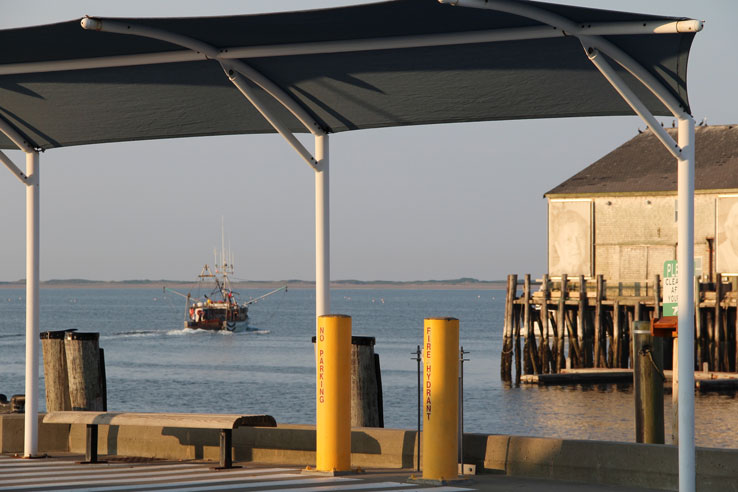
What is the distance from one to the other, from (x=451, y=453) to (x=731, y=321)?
41185 millimetres

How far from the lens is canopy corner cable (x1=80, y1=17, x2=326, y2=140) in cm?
930

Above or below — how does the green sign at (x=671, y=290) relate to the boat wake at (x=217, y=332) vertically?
above

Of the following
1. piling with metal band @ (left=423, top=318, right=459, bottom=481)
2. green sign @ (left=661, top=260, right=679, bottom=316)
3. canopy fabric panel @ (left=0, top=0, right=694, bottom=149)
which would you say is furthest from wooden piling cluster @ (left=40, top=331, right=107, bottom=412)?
→ green sign @ (left=661, top=260, right=679, bottom=316)

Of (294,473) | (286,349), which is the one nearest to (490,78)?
(294,473)

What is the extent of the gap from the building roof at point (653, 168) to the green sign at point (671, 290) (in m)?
44.2

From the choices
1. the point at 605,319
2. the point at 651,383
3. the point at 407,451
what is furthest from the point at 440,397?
the point at 605,319

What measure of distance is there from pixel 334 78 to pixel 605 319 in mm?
44524

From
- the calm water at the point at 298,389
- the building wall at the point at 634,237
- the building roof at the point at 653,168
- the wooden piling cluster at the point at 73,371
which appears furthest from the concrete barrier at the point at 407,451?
the building roof at the point at 653,168

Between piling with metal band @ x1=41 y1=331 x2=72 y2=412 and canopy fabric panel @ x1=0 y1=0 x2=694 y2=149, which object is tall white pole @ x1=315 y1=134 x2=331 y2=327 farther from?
piling with metal band @ x1=41 y1=331 x2=72 y2=412

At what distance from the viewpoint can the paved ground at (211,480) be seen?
10.7 metres

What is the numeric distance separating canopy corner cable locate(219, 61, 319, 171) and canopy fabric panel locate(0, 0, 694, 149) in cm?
22

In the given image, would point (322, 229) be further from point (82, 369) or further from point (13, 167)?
point (82, 369)

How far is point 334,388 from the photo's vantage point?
37.1ft

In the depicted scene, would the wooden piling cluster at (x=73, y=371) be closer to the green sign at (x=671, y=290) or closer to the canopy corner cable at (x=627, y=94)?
the green sign at (x=671, y=290)
